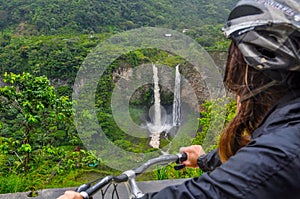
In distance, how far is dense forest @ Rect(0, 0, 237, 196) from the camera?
3094mm

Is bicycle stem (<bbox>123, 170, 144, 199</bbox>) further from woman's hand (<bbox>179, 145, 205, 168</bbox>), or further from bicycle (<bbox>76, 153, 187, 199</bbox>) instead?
woman's hand (<bbox>179, 145, 205, 168</bbox>)

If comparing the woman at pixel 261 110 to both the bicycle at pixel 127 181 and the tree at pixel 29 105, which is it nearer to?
the bicycle at pixel 127 181

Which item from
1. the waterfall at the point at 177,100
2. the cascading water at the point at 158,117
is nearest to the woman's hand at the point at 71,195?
the cascading water at the point at 158,117

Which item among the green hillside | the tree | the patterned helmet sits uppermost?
the green hillside

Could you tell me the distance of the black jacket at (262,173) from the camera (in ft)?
1.84

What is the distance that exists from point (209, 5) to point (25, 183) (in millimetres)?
25849

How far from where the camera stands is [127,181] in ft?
3.34

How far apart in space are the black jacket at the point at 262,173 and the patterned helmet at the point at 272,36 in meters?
0.15

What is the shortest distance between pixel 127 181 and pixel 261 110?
420 millimetres

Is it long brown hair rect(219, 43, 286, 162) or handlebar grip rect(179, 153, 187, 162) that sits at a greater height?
long brown hair rect(219, 43, 286, 162)

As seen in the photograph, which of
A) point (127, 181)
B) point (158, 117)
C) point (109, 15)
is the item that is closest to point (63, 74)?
point (158, 117)

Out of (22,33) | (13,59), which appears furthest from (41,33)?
(13,59)

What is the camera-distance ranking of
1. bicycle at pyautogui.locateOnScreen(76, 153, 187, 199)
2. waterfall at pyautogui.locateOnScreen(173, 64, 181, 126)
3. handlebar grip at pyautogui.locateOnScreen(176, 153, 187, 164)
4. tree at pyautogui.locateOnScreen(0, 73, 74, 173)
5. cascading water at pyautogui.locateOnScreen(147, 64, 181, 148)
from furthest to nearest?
1. waterfall at pyautogui.locateOnScreen(173, 64, 181, 126)
2. cascading water at pyautogui.locateOnScreen(147, 64, 181, 148)
3. tree at pyautogui.locateOnScreen(0, 73, 74, 173)
4. handlebar grip at pyautogui.locateOnScreen(176, 153, 187, 164)
5. bicycle at pyautogui.locateOnScreen(76, 153, 187, 199)

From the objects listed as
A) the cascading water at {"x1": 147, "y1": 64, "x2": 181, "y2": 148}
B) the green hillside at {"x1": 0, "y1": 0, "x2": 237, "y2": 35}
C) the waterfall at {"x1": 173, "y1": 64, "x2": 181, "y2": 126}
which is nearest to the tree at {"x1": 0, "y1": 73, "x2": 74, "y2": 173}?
the cascading water at {"x1": 147, "y1": 64, "x2": 181, "y2": 148}
